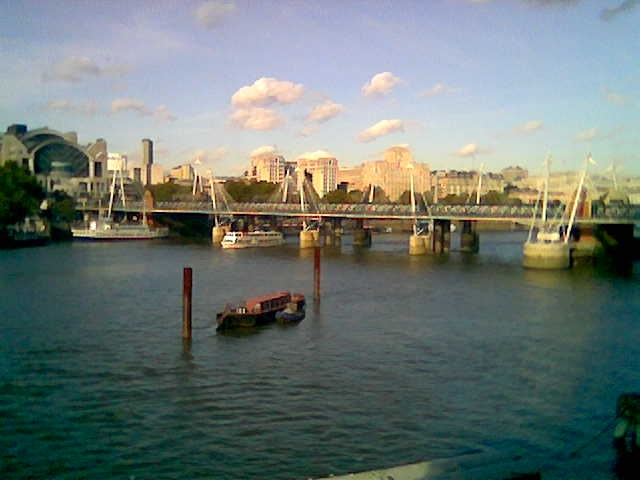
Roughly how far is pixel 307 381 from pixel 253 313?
6233 millimetres

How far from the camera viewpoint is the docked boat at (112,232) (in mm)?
61688

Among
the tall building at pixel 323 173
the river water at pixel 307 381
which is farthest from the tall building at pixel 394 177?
the river water at pixel 307 381

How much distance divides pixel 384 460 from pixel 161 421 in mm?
3719

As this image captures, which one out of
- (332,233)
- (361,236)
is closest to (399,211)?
(361,236)

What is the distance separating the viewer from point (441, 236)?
5459 cm

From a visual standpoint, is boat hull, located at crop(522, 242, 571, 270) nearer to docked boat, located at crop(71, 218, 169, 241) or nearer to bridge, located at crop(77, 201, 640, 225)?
bridge, located at crop(77, 201, 640, 225)

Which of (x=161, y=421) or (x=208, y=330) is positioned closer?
(x=161, y=421)

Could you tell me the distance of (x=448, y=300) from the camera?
2719 cm

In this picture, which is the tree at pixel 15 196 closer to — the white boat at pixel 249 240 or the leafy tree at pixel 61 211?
the leafy tree at pixel 61 211

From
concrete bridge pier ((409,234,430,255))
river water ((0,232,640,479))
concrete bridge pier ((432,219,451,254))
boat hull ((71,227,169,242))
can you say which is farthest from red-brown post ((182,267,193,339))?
boat hull ((71,227,169,242))

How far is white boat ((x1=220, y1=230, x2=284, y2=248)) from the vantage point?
56500 millimetres

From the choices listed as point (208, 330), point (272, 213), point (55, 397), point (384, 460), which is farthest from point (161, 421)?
point (272, 213)

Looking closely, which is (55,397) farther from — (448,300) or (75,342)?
(448,300)

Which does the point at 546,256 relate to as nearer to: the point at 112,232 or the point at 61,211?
the point at 112,232
